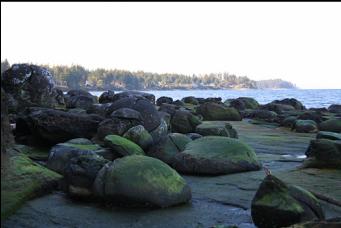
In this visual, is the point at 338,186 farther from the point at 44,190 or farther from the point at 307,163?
the point at 44,190

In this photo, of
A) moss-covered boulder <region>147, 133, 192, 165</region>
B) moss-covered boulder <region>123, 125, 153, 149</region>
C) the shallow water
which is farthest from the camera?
the shallow water

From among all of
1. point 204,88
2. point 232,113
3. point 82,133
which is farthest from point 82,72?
point 82,133

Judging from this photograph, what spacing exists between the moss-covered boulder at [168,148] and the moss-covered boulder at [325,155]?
111 inches

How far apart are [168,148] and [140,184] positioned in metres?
3.46

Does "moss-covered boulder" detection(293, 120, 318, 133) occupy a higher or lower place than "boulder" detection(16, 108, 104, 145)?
lower

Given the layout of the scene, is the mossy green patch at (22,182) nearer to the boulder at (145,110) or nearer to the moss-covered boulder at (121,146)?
the moss-covered boulder at (121,146)

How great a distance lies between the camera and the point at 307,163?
31.3 feet

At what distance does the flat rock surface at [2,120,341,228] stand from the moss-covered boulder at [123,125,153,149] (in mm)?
1881

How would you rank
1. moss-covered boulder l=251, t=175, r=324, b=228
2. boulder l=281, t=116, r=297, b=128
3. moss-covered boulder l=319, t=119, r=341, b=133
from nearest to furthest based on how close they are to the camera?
moss-covered boulder l=251, t=175, r=324, b=228 → moss-covered boulder l=319, t=119, r=341, b=133 → boulder l=281, t=116, r=297, b=128

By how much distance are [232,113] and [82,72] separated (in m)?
128

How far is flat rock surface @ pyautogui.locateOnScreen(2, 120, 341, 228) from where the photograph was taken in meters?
5.79

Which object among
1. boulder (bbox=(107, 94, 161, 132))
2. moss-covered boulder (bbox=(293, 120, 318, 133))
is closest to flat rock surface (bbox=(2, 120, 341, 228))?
boulder (bbox=(107, 94, 161, 132))

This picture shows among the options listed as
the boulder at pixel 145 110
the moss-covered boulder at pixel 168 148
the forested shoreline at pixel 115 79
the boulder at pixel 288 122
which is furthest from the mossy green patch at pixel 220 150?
the forested shoreline at pixel 115 79

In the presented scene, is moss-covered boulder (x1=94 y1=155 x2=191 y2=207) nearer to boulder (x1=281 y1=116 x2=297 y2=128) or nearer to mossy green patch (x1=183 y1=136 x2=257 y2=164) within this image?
mossy green patch (x1=183 y1=136 x2=257 y2=164)
